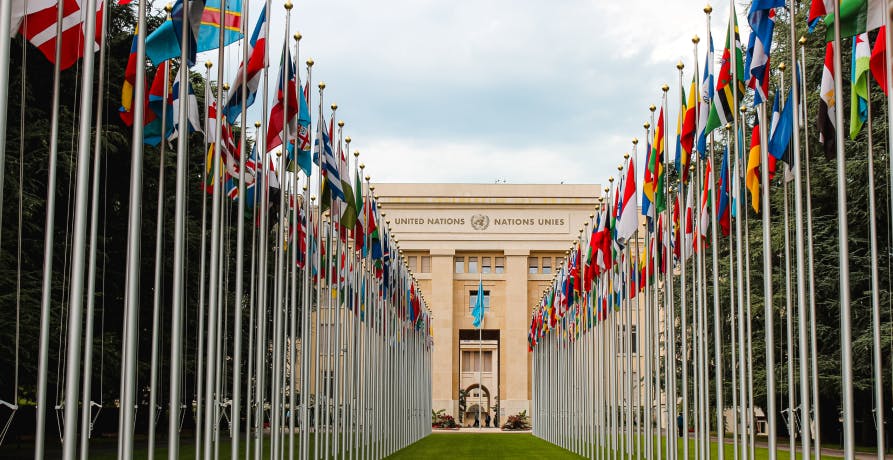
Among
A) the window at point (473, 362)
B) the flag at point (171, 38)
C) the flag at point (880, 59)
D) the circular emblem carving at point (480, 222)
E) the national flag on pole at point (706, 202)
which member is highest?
the circular emblem carving at point (480, 222)

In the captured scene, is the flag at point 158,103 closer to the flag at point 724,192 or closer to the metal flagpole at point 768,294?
the metal flagpole at point 768,294

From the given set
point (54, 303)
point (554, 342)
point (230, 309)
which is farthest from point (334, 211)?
point (554, 342)

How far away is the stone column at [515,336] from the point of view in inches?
3130

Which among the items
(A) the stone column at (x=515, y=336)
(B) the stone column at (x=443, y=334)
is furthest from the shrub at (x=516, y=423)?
(B) the stone column at (x=443, y=334)

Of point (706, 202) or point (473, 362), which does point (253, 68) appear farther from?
point (473, 362)

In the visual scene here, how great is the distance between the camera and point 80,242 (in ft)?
36.7

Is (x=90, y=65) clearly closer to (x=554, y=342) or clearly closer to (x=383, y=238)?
(x=383, y=238)

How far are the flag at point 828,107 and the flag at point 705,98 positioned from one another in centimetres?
273

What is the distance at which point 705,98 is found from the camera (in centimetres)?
1805

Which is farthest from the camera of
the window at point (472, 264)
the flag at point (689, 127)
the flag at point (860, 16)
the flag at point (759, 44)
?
the window at point (472, 264)

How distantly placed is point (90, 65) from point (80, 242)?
190cm

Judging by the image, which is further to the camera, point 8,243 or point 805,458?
point 8,243

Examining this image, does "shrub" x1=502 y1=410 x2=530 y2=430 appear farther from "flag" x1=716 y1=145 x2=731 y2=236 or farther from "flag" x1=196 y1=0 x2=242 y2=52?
"flag" x1=196 y1=0 x2=242 y2=52

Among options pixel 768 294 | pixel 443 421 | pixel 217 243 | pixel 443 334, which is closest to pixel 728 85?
pixel 768 294
